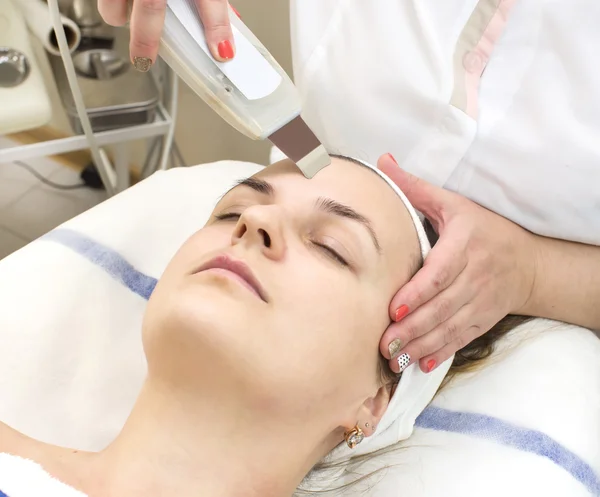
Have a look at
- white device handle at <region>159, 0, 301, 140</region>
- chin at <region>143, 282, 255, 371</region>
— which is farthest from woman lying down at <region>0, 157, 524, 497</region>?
white device handle at <region>159, 0, 301, 140</region>

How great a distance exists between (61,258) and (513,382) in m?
0.73

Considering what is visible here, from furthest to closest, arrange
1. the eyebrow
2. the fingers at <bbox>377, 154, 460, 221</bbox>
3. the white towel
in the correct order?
the fingers at <bbox>377, 154, 460, 221</bbox>
the eyebrow
the white towel

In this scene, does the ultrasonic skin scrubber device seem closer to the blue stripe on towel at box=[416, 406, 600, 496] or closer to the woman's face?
the woman's face

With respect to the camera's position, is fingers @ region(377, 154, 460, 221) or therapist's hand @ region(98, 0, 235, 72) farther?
fingers @ region(377, 154, 460, 221)

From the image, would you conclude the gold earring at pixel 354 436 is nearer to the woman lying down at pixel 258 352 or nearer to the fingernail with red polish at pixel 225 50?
the woman lying down at pixel 258 352

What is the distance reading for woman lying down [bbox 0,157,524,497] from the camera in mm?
632

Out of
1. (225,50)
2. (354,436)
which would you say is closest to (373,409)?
(354,436)

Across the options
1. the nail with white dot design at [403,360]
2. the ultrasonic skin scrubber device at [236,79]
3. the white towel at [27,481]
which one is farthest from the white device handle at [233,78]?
the white towel at [27,481]

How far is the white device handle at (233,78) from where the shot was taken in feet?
2.16

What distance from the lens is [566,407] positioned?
32.1 inches

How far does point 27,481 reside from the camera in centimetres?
63

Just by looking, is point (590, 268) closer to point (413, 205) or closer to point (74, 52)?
point (413, 205)

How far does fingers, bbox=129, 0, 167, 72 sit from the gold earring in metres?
0.53

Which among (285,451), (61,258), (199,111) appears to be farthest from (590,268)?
(199,111)
